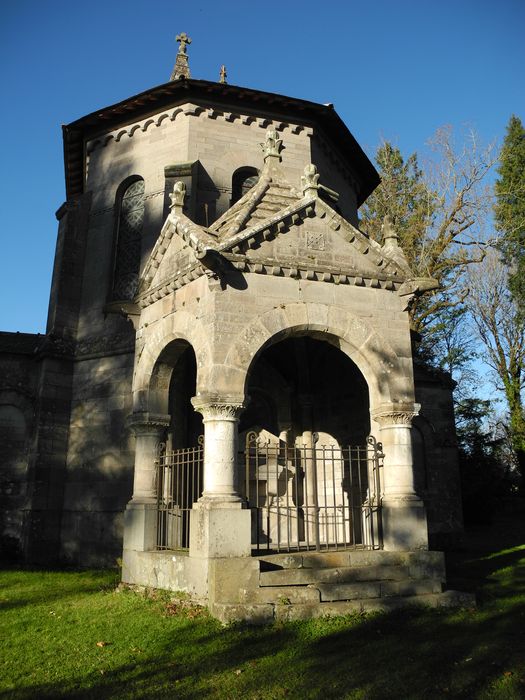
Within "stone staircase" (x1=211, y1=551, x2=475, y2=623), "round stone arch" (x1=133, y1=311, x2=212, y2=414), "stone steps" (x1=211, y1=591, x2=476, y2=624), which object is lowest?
"stone steps" (x1=211, y1=591, x2=476, y2=624)

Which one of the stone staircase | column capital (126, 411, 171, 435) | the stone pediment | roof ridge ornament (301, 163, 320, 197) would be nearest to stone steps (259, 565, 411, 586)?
the stone staircase

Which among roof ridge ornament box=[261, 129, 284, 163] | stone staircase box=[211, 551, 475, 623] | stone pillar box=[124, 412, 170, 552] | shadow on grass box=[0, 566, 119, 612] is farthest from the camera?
roof ridge ornament box=[261, 129, 284, 163]

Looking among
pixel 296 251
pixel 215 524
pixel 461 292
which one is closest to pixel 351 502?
pixel 215 524

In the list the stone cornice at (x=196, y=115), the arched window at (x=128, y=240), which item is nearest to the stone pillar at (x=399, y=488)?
the arched window at (x=128, y=240)

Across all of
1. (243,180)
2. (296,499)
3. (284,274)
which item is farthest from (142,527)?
(243,180)

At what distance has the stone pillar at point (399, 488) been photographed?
8.19 m

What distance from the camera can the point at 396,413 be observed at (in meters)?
8.60

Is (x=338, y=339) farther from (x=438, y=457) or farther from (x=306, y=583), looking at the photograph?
(x=438, y=457)

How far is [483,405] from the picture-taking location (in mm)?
27484

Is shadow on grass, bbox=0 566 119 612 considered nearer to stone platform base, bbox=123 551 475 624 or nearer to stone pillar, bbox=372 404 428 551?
stone platform base, bbox=123 551 475 624

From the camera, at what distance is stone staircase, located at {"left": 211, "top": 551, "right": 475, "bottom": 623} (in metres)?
6.95

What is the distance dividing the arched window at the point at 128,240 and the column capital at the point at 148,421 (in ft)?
18.1

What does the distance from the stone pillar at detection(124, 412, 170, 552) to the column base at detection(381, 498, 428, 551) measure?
134 inches

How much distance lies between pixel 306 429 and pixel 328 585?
4.43 metres
